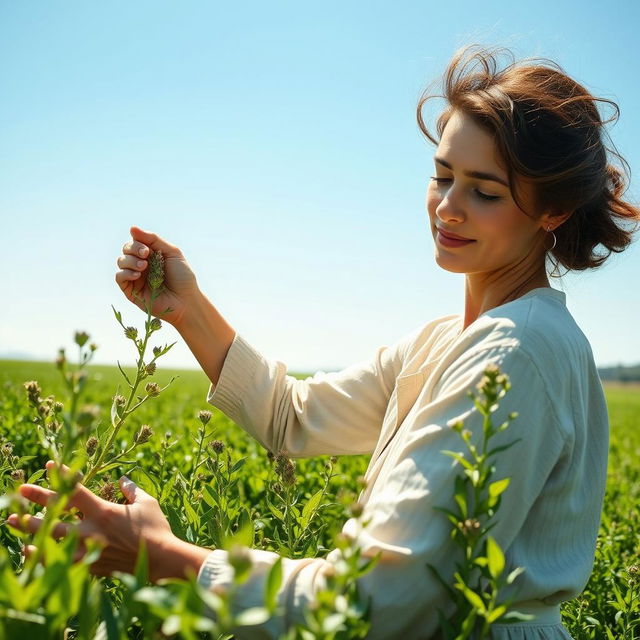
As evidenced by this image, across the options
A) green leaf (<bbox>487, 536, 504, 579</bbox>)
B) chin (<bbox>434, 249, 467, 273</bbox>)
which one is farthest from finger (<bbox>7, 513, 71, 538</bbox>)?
chin (<bbox>434, 249, 467, 273</bbox>)

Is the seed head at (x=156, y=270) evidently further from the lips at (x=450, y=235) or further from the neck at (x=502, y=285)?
the neck at (x=502, y=285)

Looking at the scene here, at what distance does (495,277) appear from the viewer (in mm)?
2170

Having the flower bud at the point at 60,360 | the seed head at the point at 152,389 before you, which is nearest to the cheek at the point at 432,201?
the seed head at the point at 152,389

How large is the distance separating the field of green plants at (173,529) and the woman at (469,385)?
0.12 m

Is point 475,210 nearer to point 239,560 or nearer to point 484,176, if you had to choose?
point 484,176

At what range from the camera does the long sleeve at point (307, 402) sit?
7.98ft

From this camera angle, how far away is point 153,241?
88.9 inches

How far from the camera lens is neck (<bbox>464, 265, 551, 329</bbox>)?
2.15 metres

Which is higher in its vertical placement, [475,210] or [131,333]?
[475,210]

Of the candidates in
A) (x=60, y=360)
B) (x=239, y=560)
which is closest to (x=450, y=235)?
(x=60, y=360)

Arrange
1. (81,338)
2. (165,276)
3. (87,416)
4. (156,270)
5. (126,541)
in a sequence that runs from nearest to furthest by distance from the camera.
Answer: (87,416) → (81,338) → (126,541) → (156,270) → (165,276)

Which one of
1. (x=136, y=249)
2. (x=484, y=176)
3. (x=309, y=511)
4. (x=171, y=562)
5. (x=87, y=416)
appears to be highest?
(x=484, y=176)

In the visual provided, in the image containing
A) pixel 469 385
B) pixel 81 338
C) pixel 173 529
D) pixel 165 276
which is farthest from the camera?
pixel 165 276

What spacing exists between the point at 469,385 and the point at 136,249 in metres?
1.16
